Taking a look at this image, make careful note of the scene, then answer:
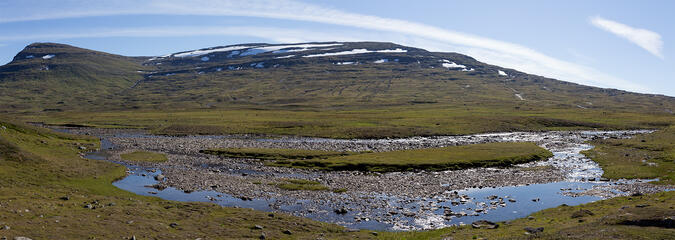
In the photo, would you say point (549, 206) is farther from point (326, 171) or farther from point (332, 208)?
point (326, 171)

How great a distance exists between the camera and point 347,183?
47.3m

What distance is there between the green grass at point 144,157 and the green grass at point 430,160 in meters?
18.9

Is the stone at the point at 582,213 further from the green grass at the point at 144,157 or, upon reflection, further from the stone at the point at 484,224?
the green grass at the point at 144,157

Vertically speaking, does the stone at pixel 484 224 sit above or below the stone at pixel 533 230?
below

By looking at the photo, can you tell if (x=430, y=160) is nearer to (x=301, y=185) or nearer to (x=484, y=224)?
(x=301, y=185)

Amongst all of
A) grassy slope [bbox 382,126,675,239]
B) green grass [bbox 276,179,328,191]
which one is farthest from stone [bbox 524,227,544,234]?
green grass [bbox 276,179,328,191]

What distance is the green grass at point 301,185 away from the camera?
4397 centimetres

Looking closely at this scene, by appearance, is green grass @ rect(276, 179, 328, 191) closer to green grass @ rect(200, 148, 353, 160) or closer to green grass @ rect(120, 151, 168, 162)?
green grass @ rect(200, 148, 353, 160)

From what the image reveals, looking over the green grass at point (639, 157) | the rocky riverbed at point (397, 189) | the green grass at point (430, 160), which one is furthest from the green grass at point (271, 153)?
the green grass at point (639, 157)

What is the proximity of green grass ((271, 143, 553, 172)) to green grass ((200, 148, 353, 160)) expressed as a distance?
4.06 meters

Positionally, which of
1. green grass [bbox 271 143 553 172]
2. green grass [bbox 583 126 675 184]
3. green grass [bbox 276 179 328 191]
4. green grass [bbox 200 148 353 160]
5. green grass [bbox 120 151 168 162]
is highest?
green grass [bbox 583 126 675 184]

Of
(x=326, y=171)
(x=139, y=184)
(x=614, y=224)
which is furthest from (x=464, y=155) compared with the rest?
(x=139, y=184)

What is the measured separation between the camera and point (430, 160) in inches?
2393

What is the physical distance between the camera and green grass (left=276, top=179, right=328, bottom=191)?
43969mm
